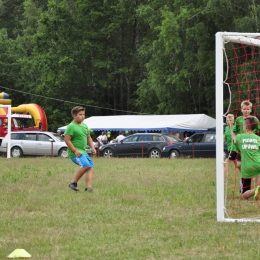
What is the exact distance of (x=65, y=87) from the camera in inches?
2152

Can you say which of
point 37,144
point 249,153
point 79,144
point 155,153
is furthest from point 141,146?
point 249,153

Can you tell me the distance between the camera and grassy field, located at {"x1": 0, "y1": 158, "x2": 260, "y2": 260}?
267 inches

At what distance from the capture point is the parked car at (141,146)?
33.0 metres

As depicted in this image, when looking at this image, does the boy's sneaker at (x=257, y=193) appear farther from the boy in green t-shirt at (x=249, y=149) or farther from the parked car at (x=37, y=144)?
the parked car at (x=37, y=144)

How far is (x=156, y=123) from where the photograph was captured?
41.7 metres

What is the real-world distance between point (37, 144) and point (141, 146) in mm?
5705

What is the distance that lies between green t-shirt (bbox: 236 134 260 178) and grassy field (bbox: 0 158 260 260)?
0.75m

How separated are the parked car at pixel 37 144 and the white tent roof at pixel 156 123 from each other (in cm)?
742

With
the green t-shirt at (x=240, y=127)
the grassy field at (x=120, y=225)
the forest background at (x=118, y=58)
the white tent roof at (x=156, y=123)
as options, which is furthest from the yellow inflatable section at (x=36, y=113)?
the green t-shirt at (x=240, y=127)

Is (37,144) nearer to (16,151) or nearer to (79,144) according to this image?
(16,151)

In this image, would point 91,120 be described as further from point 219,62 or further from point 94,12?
point 219,62

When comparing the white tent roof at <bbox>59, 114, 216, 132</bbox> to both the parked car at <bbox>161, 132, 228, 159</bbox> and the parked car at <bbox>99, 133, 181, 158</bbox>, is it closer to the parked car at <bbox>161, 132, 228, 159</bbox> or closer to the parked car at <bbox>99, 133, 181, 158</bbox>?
the parked car at <bbox>99, 133, 181, 158</bbox>

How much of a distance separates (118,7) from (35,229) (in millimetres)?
46879

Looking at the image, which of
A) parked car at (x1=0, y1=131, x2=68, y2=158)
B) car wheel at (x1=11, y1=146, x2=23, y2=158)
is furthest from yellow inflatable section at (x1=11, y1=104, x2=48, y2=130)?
car wheel at (x1=11, y1=146, x2=23, y2=158)
